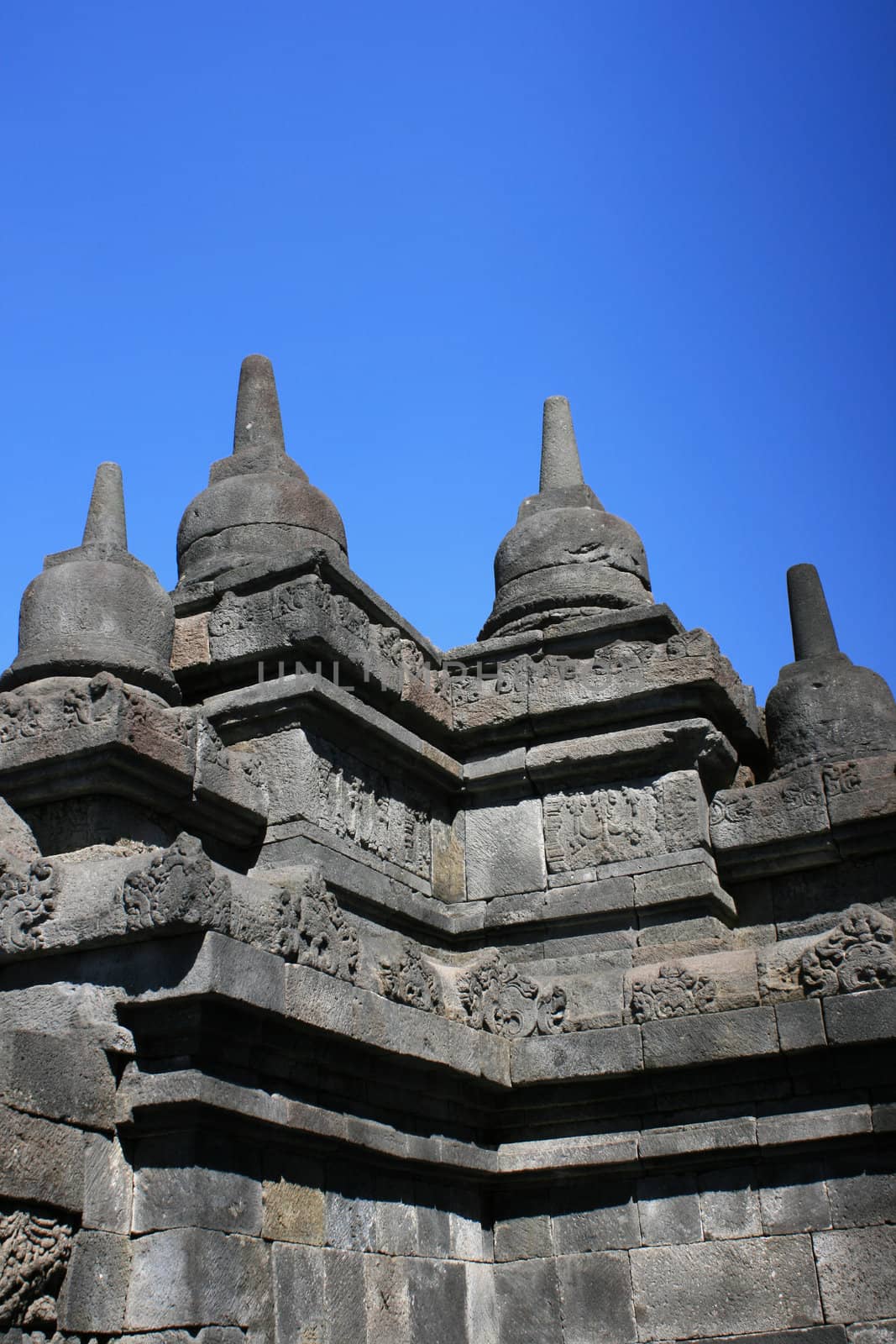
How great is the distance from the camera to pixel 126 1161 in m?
6.11

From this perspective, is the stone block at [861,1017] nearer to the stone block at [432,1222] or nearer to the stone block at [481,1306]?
the stone block at [432,1222]

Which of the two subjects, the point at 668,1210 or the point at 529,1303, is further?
the point at 529,1303

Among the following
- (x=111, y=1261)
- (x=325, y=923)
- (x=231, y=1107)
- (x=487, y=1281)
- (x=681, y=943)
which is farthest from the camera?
(x=681, y=943)

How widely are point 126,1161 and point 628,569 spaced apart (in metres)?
6.63

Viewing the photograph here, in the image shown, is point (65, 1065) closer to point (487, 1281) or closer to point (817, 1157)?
point (487, 1281)

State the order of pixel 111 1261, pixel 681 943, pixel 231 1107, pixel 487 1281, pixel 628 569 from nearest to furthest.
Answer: pixel 111 1261 < pixel 231 1107 < pixel 487 1281 < pixel 681 943 < pixel 628 569

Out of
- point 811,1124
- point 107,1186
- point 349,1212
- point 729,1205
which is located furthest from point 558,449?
point 107,1186

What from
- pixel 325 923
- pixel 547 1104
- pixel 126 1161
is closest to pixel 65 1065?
pixel 126 1161

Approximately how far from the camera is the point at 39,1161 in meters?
5.70

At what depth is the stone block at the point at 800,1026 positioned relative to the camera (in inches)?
299

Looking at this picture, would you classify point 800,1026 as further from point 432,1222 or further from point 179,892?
point 179,892

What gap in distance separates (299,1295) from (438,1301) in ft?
4.67

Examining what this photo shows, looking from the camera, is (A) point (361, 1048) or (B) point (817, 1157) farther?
(B) point (817, 1157)

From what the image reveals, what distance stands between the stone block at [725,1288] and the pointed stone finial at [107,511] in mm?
5246
